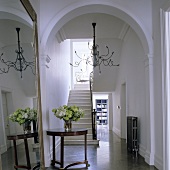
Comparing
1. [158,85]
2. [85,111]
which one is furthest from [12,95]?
[85,111]

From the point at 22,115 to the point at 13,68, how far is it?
575 mm

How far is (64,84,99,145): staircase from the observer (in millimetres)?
7220

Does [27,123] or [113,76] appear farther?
[113,76]

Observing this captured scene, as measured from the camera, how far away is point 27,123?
2939 millimetres

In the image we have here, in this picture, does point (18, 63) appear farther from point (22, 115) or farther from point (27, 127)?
point (27, 127)

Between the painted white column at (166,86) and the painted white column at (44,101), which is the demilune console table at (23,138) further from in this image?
the painted white column at (166,86)

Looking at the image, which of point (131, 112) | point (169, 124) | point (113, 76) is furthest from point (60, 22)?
point (113, 76)

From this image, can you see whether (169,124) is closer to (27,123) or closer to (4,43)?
(27,123)

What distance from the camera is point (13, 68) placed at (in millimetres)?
2420

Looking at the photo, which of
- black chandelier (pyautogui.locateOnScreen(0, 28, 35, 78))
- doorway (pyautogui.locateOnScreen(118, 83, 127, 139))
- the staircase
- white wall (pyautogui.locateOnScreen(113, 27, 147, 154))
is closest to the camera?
black chandelier (pyautogui.locateOnScreen(0, 28, 35, 78))

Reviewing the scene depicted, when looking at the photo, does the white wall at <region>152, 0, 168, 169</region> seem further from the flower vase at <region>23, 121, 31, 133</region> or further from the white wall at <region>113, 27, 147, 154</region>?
the flower vase at <region>23, 121, 31, 133</region>

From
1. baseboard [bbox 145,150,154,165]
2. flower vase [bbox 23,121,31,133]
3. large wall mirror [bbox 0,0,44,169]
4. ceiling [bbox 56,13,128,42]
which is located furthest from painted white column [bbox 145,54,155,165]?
flower vase [bbox 23,121,31,133]

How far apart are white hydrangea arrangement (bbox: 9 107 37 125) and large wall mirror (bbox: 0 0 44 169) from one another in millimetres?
52

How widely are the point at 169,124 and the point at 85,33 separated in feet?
13.7
